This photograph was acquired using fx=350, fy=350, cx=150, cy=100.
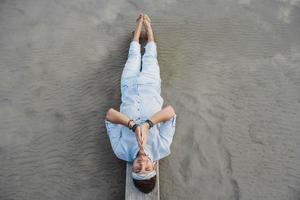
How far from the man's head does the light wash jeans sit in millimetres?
1192

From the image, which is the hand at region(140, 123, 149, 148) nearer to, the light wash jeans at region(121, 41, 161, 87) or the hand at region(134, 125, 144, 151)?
the hand at region(134, 125, 144, 151)

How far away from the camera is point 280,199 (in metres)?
4.18

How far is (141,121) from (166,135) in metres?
0.34

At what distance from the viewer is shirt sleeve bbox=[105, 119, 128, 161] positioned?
160 inches

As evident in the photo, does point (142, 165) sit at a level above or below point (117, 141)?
below

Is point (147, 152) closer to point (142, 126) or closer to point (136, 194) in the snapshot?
point (142, 126)

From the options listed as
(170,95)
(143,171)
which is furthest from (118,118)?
(170,95)

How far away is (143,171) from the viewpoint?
12.0 ft

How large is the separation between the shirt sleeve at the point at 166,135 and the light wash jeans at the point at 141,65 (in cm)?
66

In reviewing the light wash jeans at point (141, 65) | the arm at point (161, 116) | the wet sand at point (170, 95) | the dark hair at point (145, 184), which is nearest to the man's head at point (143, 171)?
the dark hair at point (145, 184)

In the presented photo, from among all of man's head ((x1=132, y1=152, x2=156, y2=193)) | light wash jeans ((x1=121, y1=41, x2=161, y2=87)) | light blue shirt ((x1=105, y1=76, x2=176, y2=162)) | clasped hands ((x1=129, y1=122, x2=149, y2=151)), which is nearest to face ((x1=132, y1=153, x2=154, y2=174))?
man's head ((x1=132, y1=152, x2=156, y2=193))

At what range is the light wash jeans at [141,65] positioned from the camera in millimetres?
4594

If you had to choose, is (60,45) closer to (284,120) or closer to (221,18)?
(221,18)

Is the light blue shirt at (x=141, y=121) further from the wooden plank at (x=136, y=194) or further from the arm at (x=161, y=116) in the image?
the wooden plank at (x=136, y=194)
